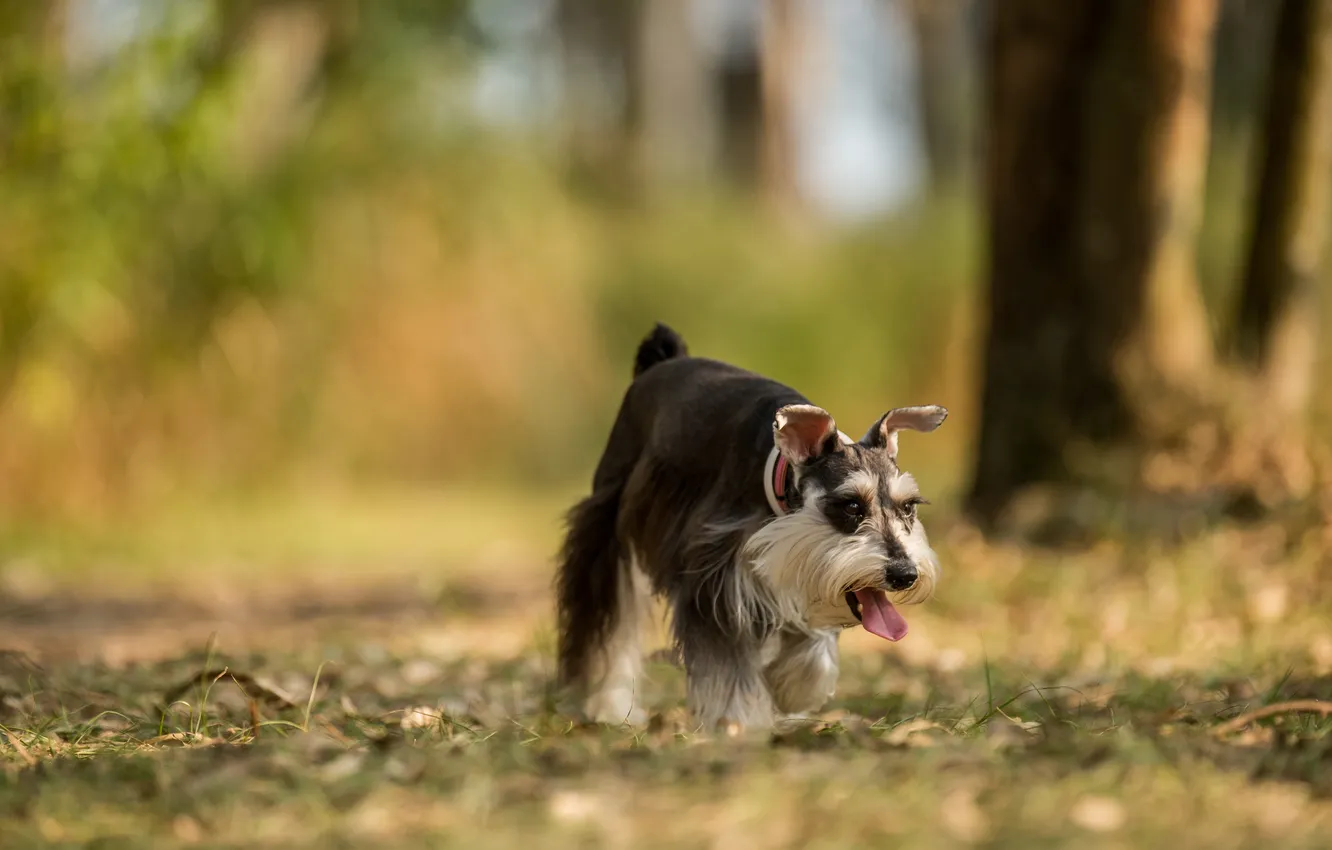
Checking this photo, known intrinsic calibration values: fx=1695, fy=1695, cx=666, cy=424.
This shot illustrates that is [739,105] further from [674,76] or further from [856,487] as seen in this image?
[856,487]

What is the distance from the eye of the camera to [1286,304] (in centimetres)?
820

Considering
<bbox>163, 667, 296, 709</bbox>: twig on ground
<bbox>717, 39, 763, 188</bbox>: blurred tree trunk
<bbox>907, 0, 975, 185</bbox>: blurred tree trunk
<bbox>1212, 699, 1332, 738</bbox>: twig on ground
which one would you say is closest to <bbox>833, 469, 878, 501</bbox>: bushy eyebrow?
<bbox>1212, 699, 1332, 738</bbox>: twig on ground

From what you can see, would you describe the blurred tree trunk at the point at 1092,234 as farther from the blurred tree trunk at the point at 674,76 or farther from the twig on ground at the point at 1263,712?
the blurred tree trunk at the point at 674,76

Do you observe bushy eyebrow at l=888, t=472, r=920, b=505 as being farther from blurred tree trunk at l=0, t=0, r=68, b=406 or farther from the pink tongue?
blurred tree trunk at l=0, t=0, r=68, b=406

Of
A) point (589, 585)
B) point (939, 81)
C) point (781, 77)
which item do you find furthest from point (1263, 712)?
point (939, 81)

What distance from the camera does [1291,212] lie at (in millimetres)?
8195

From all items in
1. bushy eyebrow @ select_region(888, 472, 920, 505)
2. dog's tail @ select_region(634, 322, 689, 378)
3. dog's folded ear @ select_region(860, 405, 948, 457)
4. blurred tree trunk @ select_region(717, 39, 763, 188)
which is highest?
blurred tree trunk @ select_region(717, 39, 763, 188)

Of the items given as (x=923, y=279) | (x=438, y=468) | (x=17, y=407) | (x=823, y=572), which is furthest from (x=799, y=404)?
(x=923, y=279)

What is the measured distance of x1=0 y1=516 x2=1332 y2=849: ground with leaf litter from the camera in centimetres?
309

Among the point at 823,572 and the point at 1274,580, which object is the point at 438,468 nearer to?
the point at 1274,580

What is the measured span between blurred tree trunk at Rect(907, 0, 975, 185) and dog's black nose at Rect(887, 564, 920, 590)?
66.4 feet

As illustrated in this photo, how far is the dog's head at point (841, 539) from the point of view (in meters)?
4.12

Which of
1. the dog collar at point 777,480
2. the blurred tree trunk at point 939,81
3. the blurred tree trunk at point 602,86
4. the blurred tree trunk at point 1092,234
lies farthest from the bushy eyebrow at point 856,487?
the blurred tree trunk at point 939,81

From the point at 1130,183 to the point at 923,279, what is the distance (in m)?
9.57
